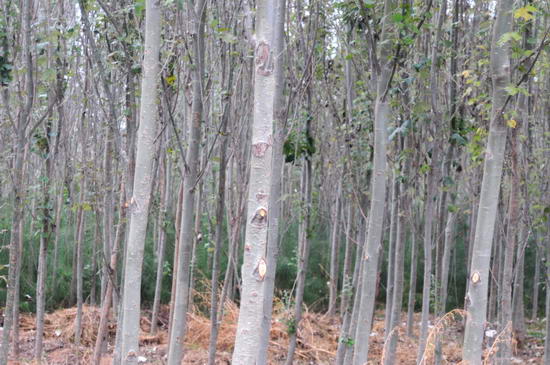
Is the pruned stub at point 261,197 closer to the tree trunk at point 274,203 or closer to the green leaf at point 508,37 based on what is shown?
the green leaf at point 508,37

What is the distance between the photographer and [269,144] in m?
2.27

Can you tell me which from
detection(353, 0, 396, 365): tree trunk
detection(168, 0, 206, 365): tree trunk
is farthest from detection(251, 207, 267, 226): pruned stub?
detection(168, 0, 206, 365): tree trunk

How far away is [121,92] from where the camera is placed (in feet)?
21.4

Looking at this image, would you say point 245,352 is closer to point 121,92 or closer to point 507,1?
point 507,1

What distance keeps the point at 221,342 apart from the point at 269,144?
22.7 ft

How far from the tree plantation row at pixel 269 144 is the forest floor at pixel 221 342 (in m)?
0.04

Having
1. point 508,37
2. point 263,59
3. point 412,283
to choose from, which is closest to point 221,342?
point 412,283

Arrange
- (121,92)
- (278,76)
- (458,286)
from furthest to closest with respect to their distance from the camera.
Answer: (458,286), (121,92), (278,76)

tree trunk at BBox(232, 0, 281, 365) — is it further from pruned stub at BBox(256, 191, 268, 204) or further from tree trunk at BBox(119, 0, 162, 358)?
tree trunk at BBox(119, 0, 162, 358)

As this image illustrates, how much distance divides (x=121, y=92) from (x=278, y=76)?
2613mm

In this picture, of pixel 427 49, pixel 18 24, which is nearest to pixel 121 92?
pixel 18 24

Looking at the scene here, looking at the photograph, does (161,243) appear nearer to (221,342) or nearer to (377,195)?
(221,342)

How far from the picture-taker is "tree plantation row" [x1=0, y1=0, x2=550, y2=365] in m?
3.18

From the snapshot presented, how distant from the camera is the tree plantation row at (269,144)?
10.4 ft
